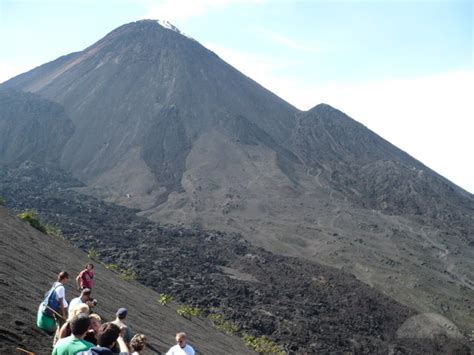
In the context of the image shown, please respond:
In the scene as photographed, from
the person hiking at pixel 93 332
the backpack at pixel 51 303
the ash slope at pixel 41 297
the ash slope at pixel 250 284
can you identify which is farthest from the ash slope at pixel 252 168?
the person hiking at pixel 93 332

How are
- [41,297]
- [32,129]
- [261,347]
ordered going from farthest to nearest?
[32,129]
[261,347]
[41,297]

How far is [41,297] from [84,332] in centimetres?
779

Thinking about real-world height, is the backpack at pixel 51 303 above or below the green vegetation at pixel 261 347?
above

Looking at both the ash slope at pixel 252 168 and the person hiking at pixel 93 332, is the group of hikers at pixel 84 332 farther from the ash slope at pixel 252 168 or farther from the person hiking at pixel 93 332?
the ash slope at pixel 252 168

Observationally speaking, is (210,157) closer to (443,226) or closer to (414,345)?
(443,226)

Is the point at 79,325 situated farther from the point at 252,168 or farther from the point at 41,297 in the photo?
the point at 252,168

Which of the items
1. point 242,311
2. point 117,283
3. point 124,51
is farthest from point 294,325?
point 124,51

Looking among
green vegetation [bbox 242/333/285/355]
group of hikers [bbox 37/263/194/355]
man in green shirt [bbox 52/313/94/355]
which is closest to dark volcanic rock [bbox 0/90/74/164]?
green vegetation [bbox 242/333/285/355]

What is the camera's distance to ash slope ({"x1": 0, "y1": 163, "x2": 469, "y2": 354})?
120ft

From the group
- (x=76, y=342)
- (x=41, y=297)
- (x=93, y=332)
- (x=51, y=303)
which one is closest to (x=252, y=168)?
(x=41, y=297)

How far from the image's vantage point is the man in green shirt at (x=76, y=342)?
6.25m

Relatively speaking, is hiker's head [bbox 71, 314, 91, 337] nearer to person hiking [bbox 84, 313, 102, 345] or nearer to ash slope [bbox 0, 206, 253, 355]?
person hiking [bbox 84, 313, 102, 345]

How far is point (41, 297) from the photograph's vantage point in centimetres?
1342

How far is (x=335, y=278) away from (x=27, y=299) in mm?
39921
